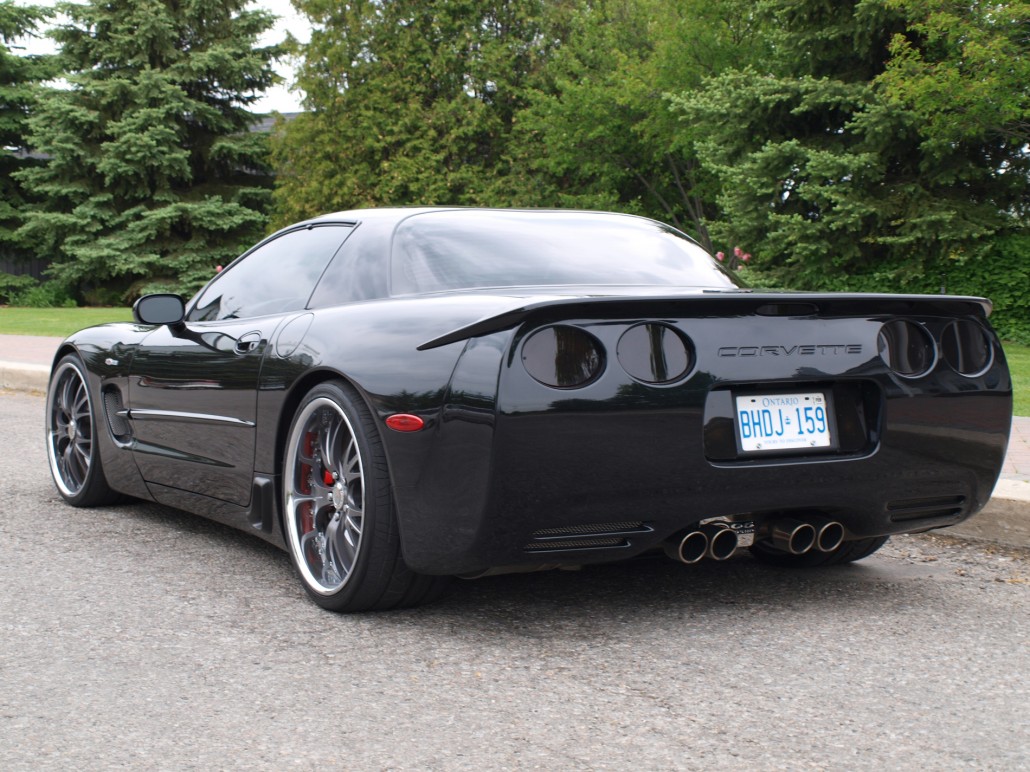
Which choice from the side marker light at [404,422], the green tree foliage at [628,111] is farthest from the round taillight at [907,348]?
the green tree foliage at [628,111]

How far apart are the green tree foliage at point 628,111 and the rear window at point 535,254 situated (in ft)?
93.8

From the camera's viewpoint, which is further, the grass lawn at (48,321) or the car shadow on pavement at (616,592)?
the grass lawn at (48,321)

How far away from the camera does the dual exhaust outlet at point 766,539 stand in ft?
11.7

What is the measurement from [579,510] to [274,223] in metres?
36.5

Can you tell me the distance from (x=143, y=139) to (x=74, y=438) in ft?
100

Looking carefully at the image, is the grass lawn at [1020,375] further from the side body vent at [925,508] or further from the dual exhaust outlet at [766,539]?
the dual exhaust outlet at [766,539]

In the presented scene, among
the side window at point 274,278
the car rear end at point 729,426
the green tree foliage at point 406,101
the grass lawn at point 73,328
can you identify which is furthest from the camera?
the green tree foliage at point 406,101

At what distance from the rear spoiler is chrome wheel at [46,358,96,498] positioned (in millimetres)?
2785

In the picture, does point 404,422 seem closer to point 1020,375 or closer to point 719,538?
point 719,538

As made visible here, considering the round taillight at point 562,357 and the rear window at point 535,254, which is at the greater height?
the rear window at point 535,254

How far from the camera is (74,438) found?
5707 mm

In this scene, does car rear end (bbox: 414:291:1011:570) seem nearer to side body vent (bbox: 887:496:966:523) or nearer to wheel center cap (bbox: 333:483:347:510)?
side body vent (bbox: 887:496:966:523)

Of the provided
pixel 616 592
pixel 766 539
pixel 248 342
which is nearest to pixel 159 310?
pixel 248 342

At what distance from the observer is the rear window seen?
4.01 m
